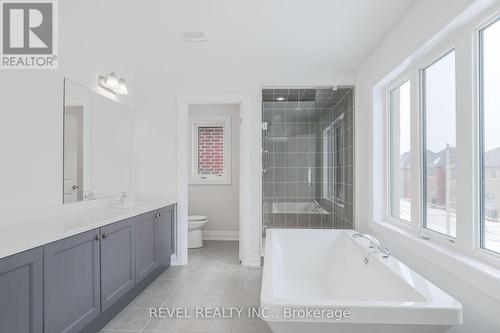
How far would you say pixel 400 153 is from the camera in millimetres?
2787

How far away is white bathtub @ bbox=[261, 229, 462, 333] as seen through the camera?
1.32m

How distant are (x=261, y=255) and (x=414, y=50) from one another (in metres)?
2.60

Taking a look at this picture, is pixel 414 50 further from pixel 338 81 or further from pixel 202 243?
pixel 202 243

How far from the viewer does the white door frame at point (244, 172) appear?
3.62m

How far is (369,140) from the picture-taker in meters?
3.17

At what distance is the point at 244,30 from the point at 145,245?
2.10m

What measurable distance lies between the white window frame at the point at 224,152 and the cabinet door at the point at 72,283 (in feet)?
10.1

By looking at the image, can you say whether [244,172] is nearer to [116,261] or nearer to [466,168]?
[116,261]

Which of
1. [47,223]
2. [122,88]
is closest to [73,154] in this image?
[47,223]

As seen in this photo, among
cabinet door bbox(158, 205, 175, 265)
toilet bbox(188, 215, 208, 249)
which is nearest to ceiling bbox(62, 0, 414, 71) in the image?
cabinet door bbox(158, 205, 175, 265)

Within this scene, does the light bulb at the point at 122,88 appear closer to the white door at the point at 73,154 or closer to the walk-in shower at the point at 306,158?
the white door at the point at 73,154

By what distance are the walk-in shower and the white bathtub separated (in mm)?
762

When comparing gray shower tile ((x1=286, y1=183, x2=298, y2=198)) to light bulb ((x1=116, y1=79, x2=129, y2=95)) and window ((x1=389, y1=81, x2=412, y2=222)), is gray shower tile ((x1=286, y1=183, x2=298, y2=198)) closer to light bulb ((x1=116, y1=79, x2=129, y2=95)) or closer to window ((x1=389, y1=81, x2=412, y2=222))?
window ((x1=389, y1=81, x2=412, y2=222))

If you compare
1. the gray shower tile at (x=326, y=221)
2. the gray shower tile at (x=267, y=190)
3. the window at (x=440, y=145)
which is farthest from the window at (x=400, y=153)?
the gray shower tile at (x=267, y=190)
